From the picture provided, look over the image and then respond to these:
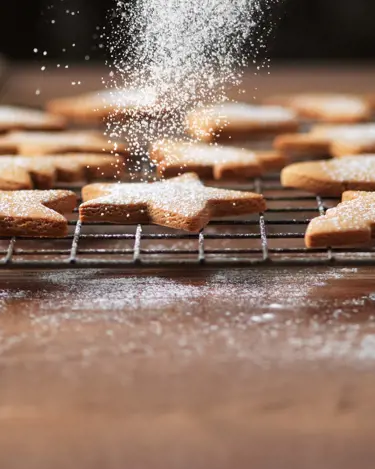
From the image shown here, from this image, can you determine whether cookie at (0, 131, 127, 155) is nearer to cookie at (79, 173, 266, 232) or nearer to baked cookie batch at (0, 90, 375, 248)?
baked cookie batch at (0, 90, 375, 248)

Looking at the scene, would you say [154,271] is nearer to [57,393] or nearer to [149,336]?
[149,336]

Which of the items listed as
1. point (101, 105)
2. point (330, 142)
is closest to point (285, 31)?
point (101, 105)

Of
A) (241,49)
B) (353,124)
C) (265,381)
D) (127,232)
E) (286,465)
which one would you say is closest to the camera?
(286,465)

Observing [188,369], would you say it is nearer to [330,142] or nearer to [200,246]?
[200,246]

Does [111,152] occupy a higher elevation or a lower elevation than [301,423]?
higher

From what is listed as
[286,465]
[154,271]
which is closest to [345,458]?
[286,465]

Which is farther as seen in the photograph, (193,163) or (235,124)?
(235,124)

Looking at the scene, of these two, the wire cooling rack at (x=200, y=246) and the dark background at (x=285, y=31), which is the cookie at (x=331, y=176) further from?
the dark background at (x=285, y=31)

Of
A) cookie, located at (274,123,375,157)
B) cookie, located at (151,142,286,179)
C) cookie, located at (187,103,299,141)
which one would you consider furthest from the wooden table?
cookie, located at (187,103,299,141)
